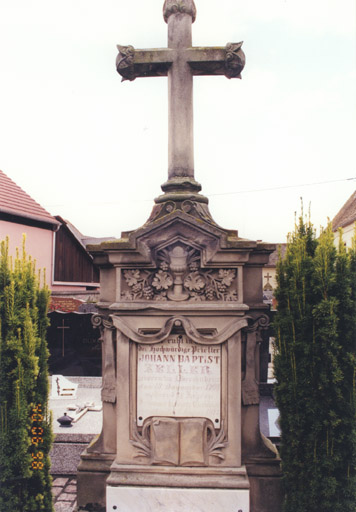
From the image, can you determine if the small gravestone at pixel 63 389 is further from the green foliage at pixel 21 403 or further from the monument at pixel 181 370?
the green foliage at pixel 21 403

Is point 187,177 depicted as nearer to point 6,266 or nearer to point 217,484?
point 6,266

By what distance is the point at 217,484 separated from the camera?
3521 mm

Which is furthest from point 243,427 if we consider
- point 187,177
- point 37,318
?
point 187,177

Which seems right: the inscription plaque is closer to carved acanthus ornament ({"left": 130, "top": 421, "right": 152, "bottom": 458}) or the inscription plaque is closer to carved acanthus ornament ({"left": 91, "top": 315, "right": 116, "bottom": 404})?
carved acanthus ornament ({"left": 130, "top": 421, "right": 152, "bottom": 458})

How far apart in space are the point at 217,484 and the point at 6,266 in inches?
105

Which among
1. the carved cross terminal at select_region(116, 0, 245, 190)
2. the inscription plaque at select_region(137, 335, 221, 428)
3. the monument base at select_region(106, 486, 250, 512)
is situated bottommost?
the monument base at select_region(106, 486, 250, 512)

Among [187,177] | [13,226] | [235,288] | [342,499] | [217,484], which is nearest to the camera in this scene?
[342,499]

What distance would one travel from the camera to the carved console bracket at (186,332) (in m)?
3.66

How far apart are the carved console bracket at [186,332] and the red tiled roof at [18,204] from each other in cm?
1129

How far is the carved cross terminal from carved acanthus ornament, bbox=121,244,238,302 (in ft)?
2.81

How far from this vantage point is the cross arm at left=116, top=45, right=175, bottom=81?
4086 millimetres

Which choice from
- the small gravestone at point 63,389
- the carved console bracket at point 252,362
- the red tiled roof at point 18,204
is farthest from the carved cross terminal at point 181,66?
the red tiled roof at point 18,204

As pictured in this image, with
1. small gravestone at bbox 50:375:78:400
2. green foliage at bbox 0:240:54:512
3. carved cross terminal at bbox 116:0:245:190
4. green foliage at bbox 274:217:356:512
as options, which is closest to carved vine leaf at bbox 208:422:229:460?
green foliage at bbox 274:217:356:512

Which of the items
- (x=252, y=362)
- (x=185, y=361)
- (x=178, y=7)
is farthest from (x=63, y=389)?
(x=178, y=7)
